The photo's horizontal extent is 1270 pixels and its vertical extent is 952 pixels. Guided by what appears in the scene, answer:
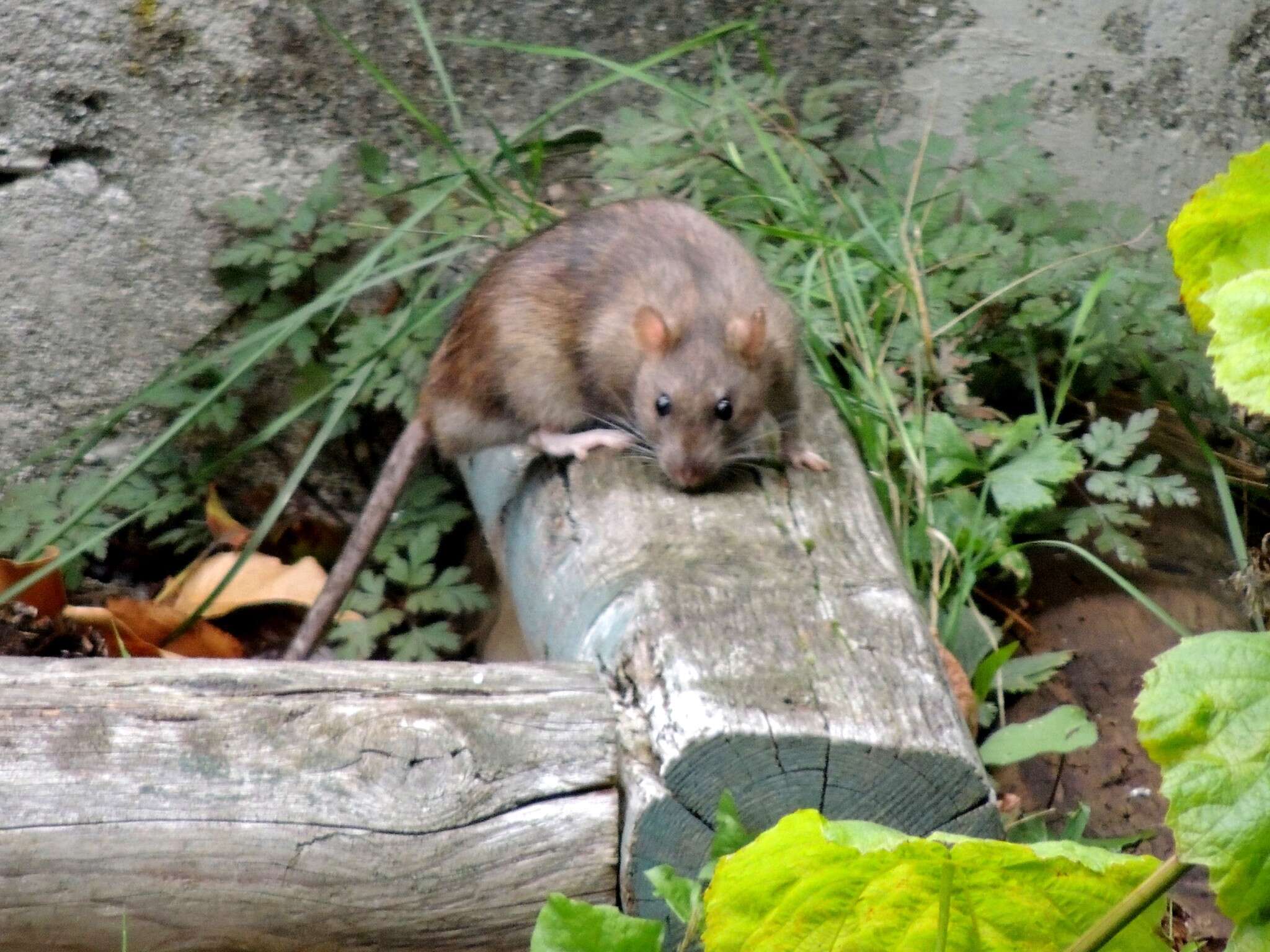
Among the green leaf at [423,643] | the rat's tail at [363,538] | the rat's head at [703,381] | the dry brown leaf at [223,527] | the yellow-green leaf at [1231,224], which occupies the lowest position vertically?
the green leaf at [423,643]

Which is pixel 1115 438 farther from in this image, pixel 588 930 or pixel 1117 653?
pixel 588 930

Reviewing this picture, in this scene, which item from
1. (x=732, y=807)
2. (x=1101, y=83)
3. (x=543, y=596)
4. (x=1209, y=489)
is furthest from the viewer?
(x=1101, y=83)

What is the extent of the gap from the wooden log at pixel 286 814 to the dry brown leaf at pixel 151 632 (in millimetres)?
1069

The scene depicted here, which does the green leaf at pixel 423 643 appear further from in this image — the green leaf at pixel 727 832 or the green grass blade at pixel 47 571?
the green leaf at pixel 727 832

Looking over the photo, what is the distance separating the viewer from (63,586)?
11.4ft

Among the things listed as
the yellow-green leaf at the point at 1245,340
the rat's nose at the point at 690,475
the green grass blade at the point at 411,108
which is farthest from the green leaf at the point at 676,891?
the green grass blade at the point at 411,108

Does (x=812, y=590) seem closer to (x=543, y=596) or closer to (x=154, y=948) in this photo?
(x=543, y=596)

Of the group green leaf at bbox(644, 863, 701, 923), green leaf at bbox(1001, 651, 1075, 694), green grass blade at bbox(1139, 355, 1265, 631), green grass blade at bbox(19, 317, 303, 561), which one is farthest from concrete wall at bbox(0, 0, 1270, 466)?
green leaf at bbox(644, 863, 701, 923)

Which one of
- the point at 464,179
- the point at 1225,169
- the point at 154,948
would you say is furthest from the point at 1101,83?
the point at 154,948

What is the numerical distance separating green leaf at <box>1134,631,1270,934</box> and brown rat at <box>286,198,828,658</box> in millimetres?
1964

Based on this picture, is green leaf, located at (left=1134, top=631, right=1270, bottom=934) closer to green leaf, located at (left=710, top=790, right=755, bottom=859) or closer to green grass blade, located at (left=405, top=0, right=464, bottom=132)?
green leaf, located at (left=710, top=790, right=755, bottom=859)

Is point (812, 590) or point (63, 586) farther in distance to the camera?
point (63, 586)

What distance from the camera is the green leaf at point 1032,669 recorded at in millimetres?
3105

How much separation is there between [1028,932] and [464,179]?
2.68m
